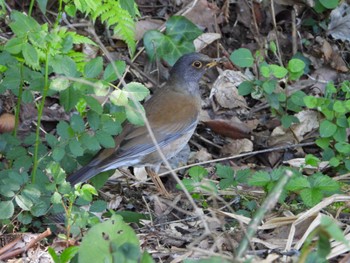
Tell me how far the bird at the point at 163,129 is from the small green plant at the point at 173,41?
15.6 inches

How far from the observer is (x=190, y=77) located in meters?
7.11

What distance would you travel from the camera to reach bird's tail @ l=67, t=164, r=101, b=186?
18.0ft

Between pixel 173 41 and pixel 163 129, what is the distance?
1.35 meters

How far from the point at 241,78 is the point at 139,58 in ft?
3.48

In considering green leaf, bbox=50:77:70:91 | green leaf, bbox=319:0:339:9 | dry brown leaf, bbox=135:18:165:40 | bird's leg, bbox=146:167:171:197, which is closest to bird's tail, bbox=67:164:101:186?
bird's leg, bbox=146:167:171:197

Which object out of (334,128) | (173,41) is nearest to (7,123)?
(173,41)

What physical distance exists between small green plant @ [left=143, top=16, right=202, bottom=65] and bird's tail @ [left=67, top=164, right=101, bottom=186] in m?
2.21

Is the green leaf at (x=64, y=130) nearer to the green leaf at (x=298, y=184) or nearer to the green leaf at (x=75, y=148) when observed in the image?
the green leaf at (x=75, y=148)

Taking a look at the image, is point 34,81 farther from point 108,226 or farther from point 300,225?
point 300,225

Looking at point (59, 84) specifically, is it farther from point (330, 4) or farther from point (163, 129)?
point (330, 4)

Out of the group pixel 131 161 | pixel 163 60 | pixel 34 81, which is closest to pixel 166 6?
pixel 163 60

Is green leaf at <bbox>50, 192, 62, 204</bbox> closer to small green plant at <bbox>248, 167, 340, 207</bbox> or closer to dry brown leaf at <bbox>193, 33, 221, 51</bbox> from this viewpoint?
small green plant at <bbox>248, 167, 340, 207</bbox>

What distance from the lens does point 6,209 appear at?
4.62 meters

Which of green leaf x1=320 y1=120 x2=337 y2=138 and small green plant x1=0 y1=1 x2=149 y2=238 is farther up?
small green plant x1=0 y1=1 x2=149 y2=238
